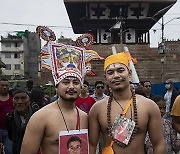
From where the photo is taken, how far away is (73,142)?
11.0 ft

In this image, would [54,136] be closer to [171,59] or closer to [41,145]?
[41,145]

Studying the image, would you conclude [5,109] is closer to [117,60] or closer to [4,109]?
[4,109]

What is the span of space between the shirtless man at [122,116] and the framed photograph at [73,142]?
243 mm

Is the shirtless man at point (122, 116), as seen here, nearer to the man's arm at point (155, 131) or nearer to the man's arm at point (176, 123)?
the man's arm at point (155, 131)

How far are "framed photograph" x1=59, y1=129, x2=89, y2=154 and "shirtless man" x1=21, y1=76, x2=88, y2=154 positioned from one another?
0.06 metres

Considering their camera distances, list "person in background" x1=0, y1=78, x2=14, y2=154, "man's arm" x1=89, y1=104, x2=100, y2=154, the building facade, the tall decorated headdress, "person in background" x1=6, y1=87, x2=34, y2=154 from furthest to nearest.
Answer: the building facade
"person in background" x1=0, y1=78, x2=14, y2=154
"person in background" x1=6, y1=87, x2=34, y2=154
"man's arm" x1=89, y1=104, x2=100, y2=154
the tall decorated headdress

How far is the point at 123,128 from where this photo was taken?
3574 millimetres

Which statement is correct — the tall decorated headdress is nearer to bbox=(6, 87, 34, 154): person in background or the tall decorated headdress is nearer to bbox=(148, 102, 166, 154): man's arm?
bbox=(148, 102, 166, 154): man's arm

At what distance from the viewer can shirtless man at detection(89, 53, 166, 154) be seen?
11.9ft

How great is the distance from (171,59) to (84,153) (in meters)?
25.7

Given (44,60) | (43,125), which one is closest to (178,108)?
(44,60)

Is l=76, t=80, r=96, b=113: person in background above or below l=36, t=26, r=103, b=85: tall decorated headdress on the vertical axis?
below

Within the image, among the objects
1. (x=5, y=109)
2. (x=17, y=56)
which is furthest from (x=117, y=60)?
(x=17, y=56)

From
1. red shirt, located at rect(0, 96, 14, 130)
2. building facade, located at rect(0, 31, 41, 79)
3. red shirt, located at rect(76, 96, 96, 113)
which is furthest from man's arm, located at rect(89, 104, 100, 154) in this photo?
building facade, located at rect(0, 31, 41, 79)
